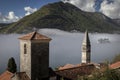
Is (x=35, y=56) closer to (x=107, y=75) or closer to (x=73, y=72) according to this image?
(x=73, y=72)

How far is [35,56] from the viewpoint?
41.3 meters

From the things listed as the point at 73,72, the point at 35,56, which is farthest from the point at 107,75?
the point at 73,72

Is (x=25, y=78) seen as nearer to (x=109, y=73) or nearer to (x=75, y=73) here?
Answer: (x=75, y=73)

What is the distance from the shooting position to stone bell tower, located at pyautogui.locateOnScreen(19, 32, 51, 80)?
1613 inches

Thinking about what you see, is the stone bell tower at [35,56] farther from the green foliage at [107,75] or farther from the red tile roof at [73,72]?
the green foliage at [107,75]

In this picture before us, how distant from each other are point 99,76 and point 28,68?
42.1 feet

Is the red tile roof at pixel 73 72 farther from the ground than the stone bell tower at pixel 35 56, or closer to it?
closer to it

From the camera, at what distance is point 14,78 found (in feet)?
135

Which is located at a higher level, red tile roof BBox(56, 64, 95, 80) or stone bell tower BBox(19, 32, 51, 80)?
stone bell tower BBox(19, 32, 51, 80)

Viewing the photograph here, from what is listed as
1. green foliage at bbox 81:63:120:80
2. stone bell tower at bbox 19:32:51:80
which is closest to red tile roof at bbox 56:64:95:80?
stone bell tower at bbox 19:32:51:80

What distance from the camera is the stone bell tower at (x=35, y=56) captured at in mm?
40969

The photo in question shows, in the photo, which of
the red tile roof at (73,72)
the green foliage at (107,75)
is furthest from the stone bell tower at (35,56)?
the green foliage at (107,75)

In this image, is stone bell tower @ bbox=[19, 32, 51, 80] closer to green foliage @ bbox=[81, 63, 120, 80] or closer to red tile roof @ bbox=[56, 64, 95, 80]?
red tile roof @ bbox=[56, 64, 95, 80]

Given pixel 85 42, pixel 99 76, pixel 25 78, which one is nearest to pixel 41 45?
pixel 25 78
